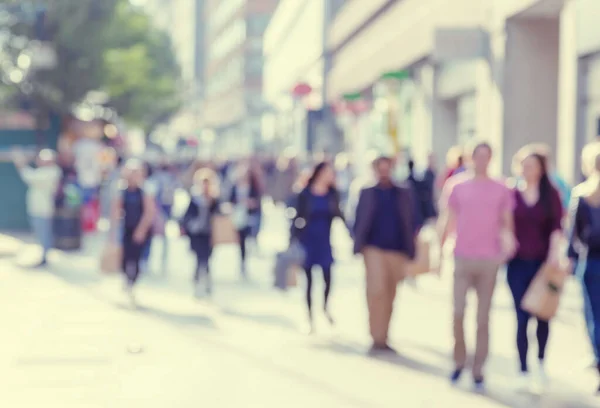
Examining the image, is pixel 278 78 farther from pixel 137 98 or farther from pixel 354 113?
pixel 354 113

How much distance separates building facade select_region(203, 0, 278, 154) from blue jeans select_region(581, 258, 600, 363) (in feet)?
282

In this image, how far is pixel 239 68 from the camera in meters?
108

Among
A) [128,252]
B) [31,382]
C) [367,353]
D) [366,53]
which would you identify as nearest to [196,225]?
[128,252]

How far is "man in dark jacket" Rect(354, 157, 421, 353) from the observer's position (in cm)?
1062

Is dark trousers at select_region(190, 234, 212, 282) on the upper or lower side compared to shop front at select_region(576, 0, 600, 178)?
lower

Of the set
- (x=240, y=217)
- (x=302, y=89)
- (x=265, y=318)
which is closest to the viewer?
(x=265, y=318)

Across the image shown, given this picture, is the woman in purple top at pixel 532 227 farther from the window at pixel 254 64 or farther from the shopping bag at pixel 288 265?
the window at pixel 254 64

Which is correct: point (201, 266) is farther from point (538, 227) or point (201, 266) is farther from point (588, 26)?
point (538, 227)

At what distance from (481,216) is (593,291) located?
898 millimetres

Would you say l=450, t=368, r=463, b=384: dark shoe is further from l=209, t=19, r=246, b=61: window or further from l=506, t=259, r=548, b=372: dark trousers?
l=209, t=19, r=246, b=61: window

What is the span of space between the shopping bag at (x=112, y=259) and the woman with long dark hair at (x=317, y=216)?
11.2ft

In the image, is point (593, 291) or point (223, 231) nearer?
point (593, 291)

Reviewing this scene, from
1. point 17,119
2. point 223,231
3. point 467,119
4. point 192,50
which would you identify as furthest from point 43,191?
point 192,50

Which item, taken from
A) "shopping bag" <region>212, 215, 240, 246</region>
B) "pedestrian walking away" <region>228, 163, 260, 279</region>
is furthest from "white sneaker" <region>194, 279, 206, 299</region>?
"pedestrian walking away" <region>228, 163, 260, 279</region>
